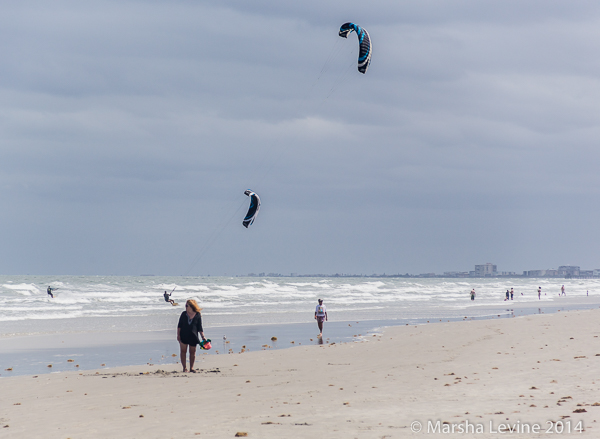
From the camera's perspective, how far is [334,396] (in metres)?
8.95

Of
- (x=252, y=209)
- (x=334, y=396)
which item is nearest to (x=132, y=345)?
(x=252, y=209)

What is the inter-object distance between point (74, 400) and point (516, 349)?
9961 mm

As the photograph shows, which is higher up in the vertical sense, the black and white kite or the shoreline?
the black and white kite

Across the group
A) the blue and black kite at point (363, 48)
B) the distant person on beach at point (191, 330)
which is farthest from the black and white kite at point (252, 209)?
the distant person on beach at point (191, 330)

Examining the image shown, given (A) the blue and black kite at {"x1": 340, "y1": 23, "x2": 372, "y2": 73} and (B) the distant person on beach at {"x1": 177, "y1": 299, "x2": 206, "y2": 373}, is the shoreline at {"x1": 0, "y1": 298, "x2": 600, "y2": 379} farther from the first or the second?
(A) the blue and black kite at {"x1": 340, "y1": 23, "x2": 372, "y2": 73}

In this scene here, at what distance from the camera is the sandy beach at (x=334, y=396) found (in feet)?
22.1

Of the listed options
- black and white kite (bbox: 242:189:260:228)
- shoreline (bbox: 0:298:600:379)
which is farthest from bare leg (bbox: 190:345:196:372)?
black and white kite (bbox: 242:189:260:228)

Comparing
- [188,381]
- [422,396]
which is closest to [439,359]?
[422,396]

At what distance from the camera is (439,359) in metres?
13.0

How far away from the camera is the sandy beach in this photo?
6.75m

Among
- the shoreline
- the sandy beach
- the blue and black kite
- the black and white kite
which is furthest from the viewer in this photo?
the black and white kite

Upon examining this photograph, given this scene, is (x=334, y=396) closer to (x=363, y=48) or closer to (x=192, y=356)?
(x=192, y=356)

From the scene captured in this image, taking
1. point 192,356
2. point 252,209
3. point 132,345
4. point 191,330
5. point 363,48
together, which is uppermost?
point 363,48

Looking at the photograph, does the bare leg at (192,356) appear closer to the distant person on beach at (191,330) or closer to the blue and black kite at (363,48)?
the distant person on beach at (191,330)
